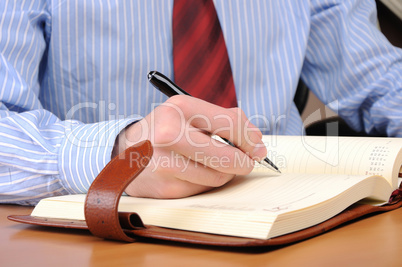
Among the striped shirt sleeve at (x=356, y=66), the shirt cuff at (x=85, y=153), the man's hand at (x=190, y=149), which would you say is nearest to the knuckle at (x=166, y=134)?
the man's hand at (x=190, y=149)

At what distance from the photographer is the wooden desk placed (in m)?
0.41

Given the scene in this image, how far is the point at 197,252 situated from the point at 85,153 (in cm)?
35

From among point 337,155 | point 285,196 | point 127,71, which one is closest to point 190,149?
point 285,196

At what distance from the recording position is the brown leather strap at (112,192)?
475 millimetres

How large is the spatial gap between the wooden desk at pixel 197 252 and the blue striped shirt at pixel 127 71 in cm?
23

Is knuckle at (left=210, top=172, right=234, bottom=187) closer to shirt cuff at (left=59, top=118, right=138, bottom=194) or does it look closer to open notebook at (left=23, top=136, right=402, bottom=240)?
open notebook at (left=23, top=136, right=402, bottom=240)

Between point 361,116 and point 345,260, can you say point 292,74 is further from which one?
point 345,260

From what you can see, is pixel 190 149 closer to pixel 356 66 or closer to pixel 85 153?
pixel 85 153

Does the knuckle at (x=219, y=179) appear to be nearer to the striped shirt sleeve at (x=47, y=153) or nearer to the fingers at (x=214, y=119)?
the fingers at (x=214, y=119)

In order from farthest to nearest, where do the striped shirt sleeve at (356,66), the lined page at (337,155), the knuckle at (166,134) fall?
the striped shirt sleeve at (356,66), the lined page at (337,155), the knuckle at (166,134)

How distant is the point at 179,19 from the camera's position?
112 centimetres

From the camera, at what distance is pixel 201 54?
1102mm

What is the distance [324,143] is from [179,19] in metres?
0.53

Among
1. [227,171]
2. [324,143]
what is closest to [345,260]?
[227,171]
